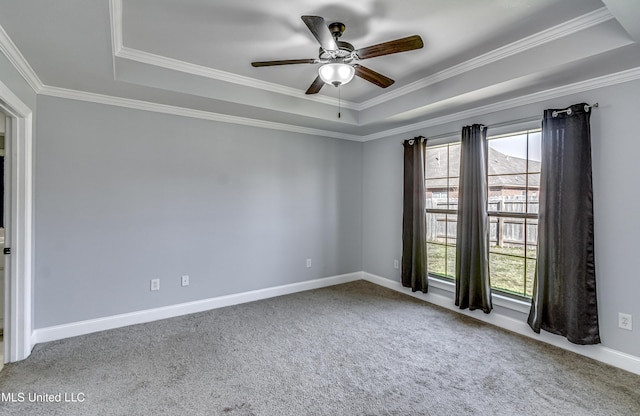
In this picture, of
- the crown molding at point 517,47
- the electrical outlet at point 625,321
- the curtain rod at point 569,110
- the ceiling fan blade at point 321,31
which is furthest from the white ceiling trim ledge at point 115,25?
the electrical outlet at point 625,321

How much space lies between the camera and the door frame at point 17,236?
2.52m

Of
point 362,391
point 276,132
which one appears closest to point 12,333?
point 362,391

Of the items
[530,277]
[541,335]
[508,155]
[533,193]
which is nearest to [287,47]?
[508,155]

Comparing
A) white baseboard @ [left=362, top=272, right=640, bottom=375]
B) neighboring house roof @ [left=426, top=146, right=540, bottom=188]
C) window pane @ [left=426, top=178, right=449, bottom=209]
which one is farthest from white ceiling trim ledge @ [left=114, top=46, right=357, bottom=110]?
white baseboard @ [left=362, top=272, right=640, bottom=375]

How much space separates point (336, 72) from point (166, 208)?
2428 mm

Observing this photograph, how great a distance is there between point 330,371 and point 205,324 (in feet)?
5.11

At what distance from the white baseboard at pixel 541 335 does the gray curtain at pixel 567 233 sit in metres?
0.11

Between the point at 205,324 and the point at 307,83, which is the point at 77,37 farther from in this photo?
the point at 205,324

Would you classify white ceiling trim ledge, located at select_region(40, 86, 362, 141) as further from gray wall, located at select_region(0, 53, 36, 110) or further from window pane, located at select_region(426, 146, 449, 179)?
window pane, located at select_region(426, 146, 449, 179)

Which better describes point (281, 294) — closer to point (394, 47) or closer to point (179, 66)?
point (179, 66)

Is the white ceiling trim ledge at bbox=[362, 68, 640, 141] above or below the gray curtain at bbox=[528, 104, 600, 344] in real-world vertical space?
above

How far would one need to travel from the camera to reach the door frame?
99.1 inches

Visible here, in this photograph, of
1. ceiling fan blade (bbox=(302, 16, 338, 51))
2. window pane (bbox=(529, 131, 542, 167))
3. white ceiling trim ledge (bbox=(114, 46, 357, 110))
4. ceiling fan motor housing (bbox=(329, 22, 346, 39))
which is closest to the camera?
ceiling fan blade (bbox=(302, 16, 338, 51))

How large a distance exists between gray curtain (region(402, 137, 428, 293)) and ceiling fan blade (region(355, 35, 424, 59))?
2.16 meters
